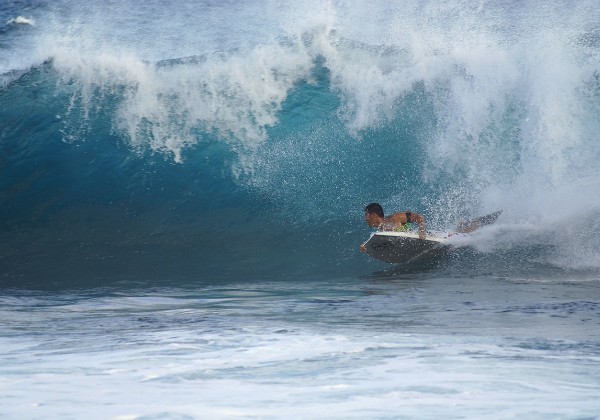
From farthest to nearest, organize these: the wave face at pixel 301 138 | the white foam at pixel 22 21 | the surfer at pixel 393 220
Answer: the white foam at pixel 22 21 → the wave face at pixel 301 138 → the surfer at pixel 393 220

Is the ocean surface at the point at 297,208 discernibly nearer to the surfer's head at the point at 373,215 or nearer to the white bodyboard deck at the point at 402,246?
the white bodyboard deck at the point at 402,246

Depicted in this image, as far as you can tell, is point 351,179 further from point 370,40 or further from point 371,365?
point 371,365

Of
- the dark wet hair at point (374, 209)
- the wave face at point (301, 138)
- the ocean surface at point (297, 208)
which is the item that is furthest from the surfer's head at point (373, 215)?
the wave face at point (301, 138)

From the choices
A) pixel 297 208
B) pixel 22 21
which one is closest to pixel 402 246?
pixel 297 208

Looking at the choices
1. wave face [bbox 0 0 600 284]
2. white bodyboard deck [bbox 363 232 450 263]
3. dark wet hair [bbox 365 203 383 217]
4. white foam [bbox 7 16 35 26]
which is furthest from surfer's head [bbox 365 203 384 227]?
white foam [bbox 7 16 35 26]

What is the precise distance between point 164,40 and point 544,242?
947 centimetres

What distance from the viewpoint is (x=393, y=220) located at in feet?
29.6

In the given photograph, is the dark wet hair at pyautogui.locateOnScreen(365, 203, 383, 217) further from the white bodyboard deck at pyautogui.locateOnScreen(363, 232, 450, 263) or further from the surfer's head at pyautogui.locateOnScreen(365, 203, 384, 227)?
the white bodyboard deck at pyautogui.locateOnScreen(363, 232, 450, 263)

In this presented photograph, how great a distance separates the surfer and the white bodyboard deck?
0.09 metres

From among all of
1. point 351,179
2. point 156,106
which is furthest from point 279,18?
point 351,179

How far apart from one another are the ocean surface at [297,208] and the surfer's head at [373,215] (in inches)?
23.5

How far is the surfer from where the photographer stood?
8.93m

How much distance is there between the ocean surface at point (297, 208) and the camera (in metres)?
4.76

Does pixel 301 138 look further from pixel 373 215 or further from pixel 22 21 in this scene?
pixel 22 21
